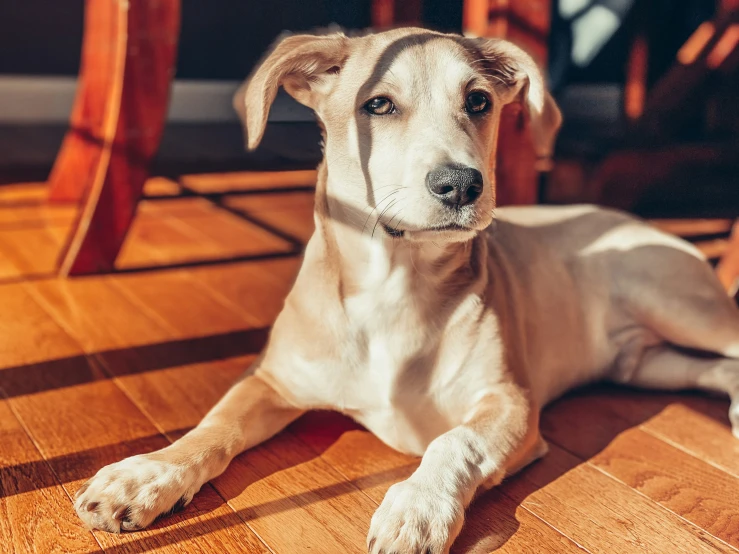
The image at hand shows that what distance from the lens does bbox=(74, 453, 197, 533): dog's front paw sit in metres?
1.31

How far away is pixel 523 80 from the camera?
5.80 feet

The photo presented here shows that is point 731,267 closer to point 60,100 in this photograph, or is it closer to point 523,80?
point 523,80

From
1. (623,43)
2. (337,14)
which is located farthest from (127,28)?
(623,43)

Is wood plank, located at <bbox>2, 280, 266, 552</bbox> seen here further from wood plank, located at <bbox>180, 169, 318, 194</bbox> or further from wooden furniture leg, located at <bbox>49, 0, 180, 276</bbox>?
wood plank, located at <bbox>180, 169, 318, 194</bbox>

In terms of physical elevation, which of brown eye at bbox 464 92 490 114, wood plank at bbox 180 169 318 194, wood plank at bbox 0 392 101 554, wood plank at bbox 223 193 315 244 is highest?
brown eye at bbox 464 92 490 114

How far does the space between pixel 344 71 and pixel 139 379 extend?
876mm

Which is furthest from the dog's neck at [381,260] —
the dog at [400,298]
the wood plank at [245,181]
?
the wood plank at [245,181]

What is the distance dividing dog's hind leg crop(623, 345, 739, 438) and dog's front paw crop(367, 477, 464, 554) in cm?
88

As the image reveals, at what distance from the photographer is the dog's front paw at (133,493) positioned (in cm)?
131

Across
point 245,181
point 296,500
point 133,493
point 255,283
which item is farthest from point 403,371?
point 245,181

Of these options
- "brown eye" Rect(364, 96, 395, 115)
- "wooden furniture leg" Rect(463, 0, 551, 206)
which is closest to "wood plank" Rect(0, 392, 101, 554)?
"brown eye" Rect(364, 96, 395, 115)

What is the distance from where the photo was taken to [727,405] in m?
1.90

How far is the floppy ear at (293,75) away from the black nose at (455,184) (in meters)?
0.38

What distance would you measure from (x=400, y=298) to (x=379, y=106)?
0.38 m
